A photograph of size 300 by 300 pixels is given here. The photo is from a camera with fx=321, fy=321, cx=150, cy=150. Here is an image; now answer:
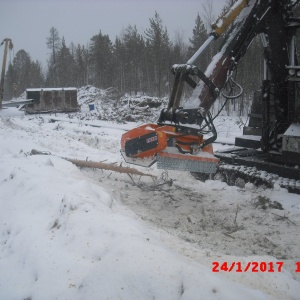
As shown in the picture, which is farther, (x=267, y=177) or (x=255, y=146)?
(x=255, y=146)

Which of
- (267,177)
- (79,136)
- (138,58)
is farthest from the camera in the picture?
(138,58)

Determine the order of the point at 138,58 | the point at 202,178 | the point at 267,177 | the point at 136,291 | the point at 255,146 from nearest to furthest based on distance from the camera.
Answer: the point at 136,291
the point at 267,177
the point at 202,178
the point at 255,146
the point at 138,58

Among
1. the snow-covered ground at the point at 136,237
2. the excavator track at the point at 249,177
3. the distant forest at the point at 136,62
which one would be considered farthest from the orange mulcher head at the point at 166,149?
the distant forest at the point at 136,62

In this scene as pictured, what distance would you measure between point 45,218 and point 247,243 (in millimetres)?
2397

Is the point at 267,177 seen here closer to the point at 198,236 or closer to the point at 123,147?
the point at 198,236

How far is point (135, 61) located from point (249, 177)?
48106 mm

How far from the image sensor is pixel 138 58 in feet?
169

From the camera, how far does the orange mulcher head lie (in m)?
4.35

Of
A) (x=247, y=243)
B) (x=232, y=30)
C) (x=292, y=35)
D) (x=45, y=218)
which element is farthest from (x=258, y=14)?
(x=45, y=218)

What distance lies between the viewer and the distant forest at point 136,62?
32.6 m
